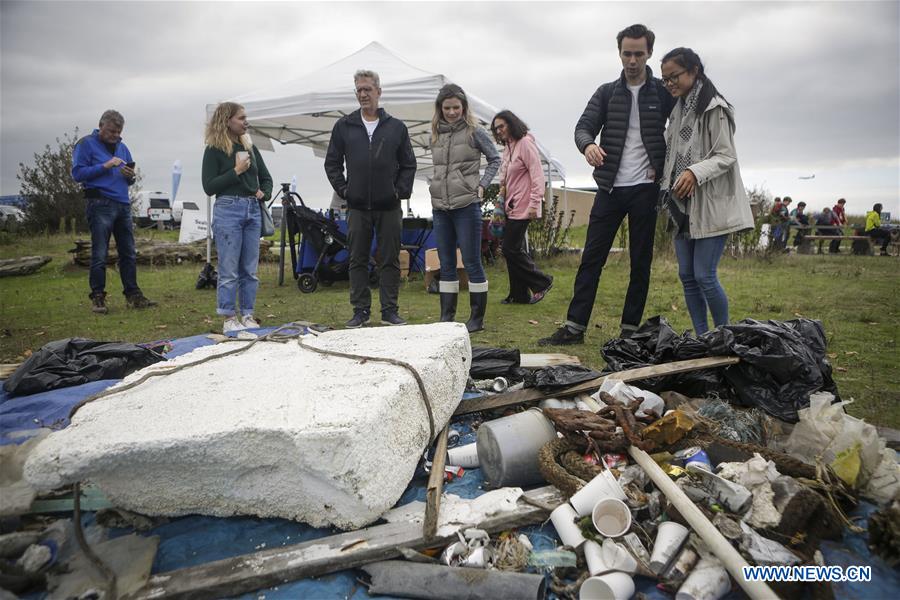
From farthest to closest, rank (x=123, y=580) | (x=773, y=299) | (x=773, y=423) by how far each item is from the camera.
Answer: (x=773, y=299), (x=773, y=423), (x=123, y=580)

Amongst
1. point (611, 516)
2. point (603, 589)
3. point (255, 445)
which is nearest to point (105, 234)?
point (255, 445)

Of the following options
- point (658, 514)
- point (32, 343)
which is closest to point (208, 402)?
point (658, 514)

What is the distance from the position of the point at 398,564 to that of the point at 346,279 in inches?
280

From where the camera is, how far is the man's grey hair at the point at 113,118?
560 cm

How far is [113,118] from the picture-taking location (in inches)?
222

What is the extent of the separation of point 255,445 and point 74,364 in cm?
231

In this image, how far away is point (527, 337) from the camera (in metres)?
4.75

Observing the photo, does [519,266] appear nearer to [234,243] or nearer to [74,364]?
[234,243]

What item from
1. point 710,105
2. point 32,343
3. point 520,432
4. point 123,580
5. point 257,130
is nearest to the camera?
point 123,580

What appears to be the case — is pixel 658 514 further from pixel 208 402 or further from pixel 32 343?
pixel 32 343

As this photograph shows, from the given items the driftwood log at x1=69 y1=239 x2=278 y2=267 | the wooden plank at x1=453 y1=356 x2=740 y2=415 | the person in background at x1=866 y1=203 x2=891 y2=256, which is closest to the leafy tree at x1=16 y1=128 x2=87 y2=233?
the driftwood log at x1=69 y1=239 x2=278 y2=267

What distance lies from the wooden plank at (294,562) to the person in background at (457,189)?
3100mm

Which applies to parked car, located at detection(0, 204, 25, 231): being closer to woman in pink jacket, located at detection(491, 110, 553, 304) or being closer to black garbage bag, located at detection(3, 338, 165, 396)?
black garbage bag, located at detection(3, 338, 165, 396)

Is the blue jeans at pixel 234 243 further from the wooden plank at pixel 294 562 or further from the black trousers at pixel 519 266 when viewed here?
the wooden plank at pixel 294 562
